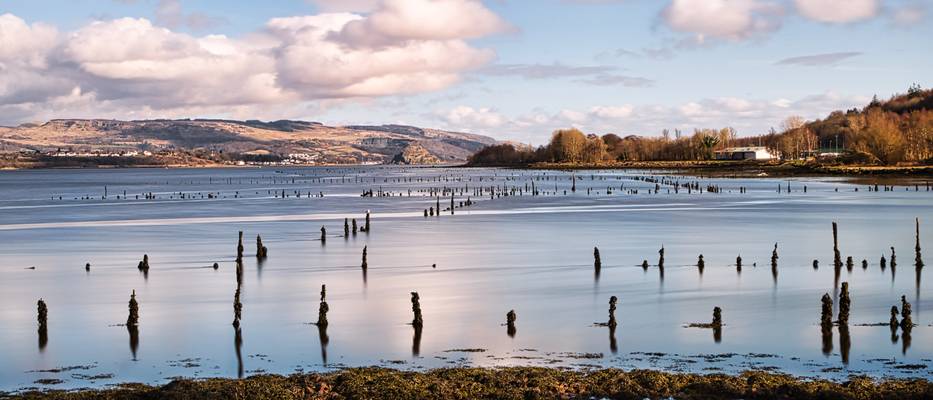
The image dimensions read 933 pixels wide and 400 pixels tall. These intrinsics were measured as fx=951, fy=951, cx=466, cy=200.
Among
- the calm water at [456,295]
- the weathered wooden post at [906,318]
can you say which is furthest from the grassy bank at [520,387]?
the weathered wooden post at [906,318]

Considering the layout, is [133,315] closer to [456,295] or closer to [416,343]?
[416,343]

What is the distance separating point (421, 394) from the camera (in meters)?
21.6

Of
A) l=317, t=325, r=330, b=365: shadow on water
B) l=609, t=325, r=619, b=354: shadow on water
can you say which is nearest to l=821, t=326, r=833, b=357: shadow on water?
l=609, t=325, r=619, b=354: shadow on water

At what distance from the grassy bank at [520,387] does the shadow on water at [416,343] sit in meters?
4.65

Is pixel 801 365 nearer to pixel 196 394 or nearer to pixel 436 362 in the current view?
pixel 436 362

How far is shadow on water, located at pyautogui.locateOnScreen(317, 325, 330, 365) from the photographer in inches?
1100

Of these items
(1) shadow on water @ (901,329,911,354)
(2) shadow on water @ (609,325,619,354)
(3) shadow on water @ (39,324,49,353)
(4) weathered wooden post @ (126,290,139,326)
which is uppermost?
(4) weathered wooden post @ (126,290,139,326)

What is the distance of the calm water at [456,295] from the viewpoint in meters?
27.3

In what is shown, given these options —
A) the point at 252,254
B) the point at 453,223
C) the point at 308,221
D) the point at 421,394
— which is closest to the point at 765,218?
the point at 453,223

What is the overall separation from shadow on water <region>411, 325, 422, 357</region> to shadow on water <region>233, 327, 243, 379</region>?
4.98m

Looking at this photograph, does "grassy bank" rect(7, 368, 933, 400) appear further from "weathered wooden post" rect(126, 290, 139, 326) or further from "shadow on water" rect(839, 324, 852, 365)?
"weathered wooden post" rect(126, 290, 139, 326)

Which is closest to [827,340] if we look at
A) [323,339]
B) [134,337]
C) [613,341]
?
[613,341]

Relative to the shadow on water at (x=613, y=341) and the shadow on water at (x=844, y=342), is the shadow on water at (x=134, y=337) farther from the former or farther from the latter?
the shadow on water at (x=844, y=342)

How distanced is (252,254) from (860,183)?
124 metres
